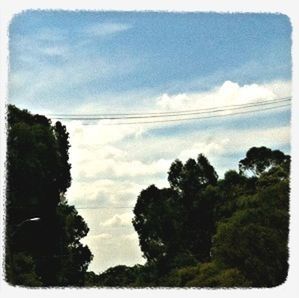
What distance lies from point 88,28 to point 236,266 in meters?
1.45

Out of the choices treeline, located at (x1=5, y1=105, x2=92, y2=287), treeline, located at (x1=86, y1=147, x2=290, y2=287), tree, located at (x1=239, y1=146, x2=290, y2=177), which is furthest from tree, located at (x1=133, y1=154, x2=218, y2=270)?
treeline, located at (x1=5, y1=105, x2=92, y2=287)

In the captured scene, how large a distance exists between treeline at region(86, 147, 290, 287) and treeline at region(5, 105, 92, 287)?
0.17m

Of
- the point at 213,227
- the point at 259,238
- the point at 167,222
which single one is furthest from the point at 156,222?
the point at 259,238

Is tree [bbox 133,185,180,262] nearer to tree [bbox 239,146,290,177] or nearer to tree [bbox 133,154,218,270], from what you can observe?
tree [bbox 133,154,218,270]

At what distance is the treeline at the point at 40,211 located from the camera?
5324 millimetres

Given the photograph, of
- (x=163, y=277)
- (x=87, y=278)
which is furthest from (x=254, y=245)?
(x=87, y=278)

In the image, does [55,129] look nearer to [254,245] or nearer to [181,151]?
[181,151]

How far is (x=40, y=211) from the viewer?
5.44 m

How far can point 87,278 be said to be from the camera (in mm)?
5410

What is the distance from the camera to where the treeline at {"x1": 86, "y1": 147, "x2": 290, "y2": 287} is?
17.8 ft

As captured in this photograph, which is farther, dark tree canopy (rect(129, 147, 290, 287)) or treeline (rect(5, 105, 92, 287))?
dark tree canopy (rect(129, 147, 290, 287))

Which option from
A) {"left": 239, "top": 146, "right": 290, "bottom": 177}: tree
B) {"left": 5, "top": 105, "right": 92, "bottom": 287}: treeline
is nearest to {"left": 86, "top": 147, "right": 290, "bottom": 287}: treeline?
{"left": 239, "top": 146, "right": 290, "bottom": 177}: tree

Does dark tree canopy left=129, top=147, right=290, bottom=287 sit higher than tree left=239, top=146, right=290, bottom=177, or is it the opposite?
tree left=239, top=146, right=290, bottom=177

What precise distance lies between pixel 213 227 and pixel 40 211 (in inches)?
35.6
